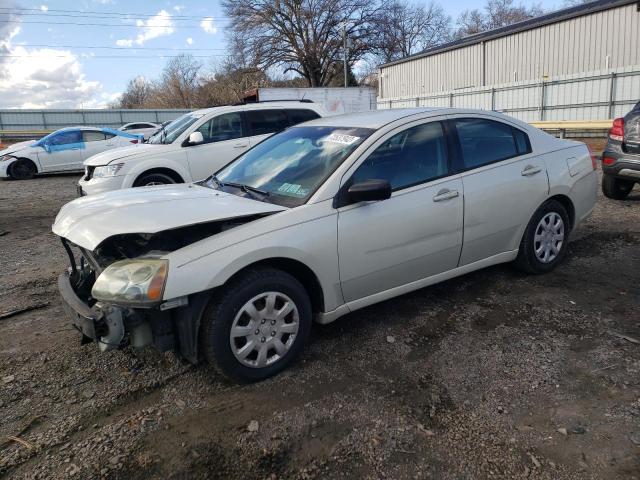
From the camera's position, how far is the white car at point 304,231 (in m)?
2.96

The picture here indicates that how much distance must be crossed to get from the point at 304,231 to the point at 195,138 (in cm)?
561

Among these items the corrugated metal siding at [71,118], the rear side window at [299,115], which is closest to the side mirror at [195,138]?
the rear side window at [299,115]

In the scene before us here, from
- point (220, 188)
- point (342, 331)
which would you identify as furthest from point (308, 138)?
point (342, 331)

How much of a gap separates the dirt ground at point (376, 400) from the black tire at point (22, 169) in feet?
40.2

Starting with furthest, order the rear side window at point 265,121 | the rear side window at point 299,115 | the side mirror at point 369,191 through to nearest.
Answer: the rear side window at point 299,115 → the rear side window at point 265,121 → the side mirror at point 369,191

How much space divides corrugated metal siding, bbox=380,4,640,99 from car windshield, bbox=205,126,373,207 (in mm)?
23592

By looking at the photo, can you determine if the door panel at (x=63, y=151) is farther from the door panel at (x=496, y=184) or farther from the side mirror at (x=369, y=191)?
the side mirror at (x=369, y=191)

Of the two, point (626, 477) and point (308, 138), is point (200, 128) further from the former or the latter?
point (626, 477)

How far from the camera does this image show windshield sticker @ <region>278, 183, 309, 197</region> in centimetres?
348

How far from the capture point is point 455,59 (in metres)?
31.1

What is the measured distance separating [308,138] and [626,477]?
3.02 meters

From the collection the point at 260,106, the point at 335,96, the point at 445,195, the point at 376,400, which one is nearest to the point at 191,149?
the point at 260,106

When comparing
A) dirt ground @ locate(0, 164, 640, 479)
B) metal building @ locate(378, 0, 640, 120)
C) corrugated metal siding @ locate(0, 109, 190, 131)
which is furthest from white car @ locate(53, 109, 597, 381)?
corrugated metal siding @ locate(0, 109, 190, 131)

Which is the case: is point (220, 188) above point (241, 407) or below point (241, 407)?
above
